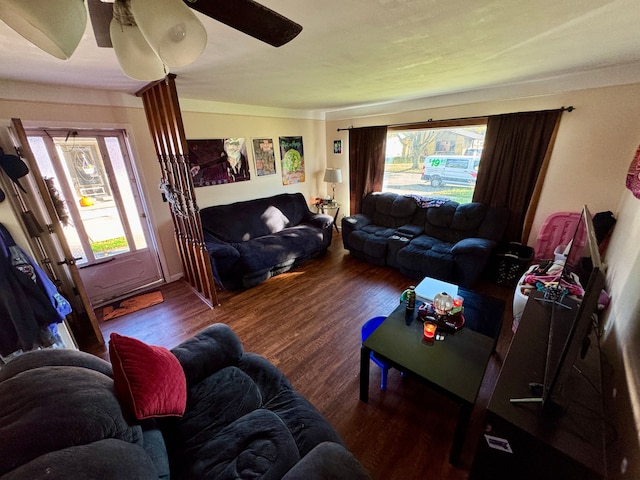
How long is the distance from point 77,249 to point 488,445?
3.85 metres

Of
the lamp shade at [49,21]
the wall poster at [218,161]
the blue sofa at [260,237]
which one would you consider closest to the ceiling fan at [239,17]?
the lamp shade at [49,21]

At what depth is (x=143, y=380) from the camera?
1.03m

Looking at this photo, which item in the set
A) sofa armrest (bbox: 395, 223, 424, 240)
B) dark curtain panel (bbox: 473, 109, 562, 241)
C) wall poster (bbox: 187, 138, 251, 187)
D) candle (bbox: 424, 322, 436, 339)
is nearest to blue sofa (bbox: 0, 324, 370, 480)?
candle (bbox: 424, 322, 436, 339)

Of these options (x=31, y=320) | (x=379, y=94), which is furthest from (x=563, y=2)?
(x=31, y=320)

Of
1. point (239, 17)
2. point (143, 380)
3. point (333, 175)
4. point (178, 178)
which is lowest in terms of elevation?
point (143, 380)

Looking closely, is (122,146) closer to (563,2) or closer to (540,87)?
(563,2)

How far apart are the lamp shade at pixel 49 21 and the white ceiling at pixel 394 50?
0.73m

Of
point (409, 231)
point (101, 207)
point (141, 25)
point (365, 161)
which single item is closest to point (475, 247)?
point (409, 231)

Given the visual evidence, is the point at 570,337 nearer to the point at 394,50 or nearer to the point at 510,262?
the point at 394,50

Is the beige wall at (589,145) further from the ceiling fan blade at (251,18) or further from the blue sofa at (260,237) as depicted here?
the ceiling fan blade at (251,18)

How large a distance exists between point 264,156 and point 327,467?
391 cm

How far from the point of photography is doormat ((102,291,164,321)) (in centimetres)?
275

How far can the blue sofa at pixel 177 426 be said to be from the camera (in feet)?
2.22

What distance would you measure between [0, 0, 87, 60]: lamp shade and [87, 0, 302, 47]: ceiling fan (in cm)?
17
